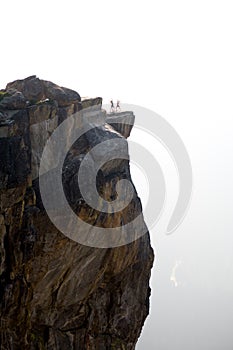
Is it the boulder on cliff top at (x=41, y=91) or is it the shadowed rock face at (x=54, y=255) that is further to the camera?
the boulder on cliff top at (x=41, y=91)

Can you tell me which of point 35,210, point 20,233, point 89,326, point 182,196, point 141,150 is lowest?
point 89,326

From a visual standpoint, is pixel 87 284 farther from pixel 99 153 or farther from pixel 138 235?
pixel 99 153

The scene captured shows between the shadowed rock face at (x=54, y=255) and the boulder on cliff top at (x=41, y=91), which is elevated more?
the boulder on cliff top at (x=41, y=91)

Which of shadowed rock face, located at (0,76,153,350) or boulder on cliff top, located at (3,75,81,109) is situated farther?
boulder on cliff top, located at (3,75,81,109)

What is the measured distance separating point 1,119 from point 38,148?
3.44 m

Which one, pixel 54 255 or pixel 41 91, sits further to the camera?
pixel 41 91

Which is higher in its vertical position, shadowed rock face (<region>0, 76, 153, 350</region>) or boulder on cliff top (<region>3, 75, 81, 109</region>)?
boulder on cliff top (<region>3, 75, 81, 109</region>)

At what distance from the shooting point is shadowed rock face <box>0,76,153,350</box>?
28.2 m

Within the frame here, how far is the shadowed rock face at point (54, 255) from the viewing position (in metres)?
28.2

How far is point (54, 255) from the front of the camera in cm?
2970

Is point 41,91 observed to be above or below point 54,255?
above

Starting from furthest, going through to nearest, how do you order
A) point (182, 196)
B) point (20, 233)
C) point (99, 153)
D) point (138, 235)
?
point (182, 196) < point (138, 235) < point (99, 153) < point (20, 233)

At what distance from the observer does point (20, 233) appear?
28.4 m

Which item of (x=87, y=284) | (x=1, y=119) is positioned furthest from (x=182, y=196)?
(x=1, y=119)
